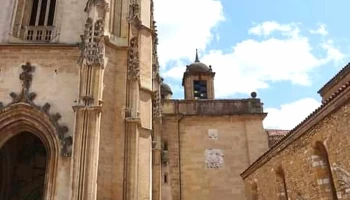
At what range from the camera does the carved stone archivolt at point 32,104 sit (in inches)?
477

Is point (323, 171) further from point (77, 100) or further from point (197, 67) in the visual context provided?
point (197, 67)

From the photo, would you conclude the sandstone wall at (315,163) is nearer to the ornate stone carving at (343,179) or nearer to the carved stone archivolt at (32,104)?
the ornate stone carving at (343,179)

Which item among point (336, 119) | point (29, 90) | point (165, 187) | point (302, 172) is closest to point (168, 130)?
point (165, 187)

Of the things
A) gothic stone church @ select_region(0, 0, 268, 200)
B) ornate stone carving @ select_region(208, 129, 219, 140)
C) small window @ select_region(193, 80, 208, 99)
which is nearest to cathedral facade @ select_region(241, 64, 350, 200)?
gothic stone church @ select_region(0, 0, 268, 200)

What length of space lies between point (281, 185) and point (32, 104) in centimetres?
829

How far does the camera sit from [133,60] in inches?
541

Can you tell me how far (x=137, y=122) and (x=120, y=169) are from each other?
5.14ft

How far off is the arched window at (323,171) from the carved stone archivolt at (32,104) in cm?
702

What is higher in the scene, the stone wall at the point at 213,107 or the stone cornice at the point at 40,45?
the stone wall at the point at 213,107

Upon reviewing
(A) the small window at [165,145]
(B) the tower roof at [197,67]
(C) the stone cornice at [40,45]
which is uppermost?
(B) the tower roof at [197,67]

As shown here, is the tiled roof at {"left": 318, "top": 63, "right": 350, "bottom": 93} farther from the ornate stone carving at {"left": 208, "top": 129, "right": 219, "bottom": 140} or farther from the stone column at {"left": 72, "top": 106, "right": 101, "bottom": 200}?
the stone column at {"left": 72, "top": 106, "right": 101, "bottom": 200}

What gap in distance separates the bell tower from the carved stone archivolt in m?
14.6

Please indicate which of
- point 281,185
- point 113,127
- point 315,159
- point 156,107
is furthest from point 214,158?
point 315,159

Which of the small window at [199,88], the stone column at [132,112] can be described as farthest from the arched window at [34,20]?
the small window at [199,88]
